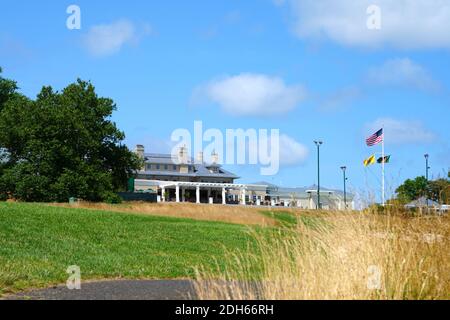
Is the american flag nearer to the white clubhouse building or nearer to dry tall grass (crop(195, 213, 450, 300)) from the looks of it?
dry tall grass (crop(195, 213, 450, 300))

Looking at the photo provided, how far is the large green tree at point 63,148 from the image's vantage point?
55094 mm

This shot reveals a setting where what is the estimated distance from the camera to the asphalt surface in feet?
33.2

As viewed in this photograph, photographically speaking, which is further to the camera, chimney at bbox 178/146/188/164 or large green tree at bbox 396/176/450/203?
chimney at bbox 178/146/188/164

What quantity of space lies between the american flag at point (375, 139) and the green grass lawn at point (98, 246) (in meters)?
15.2

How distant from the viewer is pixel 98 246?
1873cm

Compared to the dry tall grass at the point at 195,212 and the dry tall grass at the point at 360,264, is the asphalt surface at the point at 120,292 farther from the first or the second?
the dry tall grass at the point at 195,212

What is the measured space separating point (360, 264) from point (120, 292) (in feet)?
15.7

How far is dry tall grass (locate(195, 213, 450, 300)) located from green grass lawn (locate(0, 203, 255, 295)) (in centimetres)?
113

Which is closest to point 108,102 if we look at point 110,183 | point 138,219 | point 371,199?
point 110,183

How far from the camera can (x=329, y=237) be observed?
29.1 feet

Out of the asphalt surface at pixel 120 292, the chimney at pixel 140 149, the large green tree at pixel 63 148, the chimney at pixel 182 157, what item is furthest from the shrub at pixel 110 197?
the chimney at pixel 182 157

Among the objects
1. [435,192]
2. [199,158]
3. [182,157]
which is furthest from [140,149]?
[435,192]

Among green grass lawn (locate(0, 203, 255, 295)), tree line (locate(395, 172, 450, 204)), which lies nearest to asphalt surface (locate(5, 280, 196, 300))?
green grass lawn (locate(0, 203, 255, 295))
